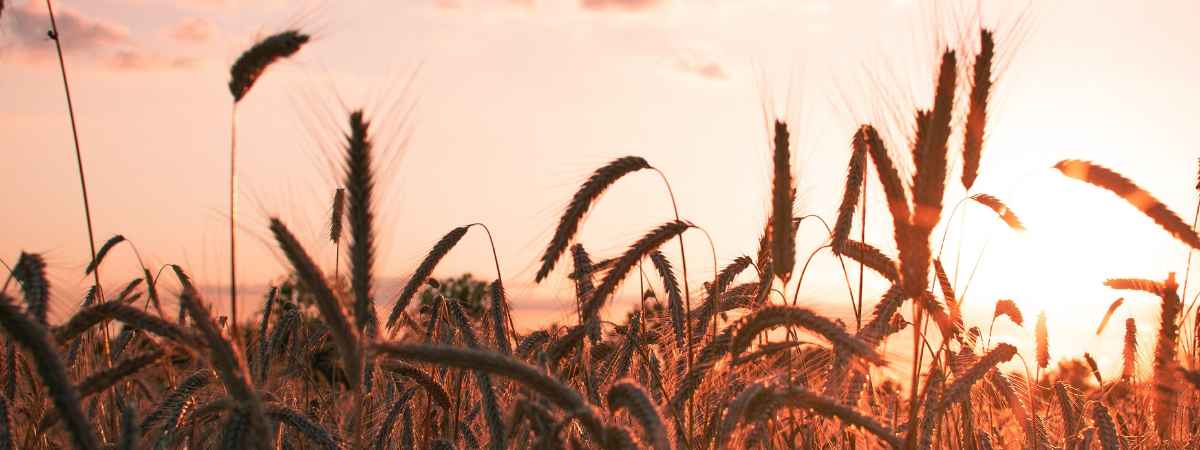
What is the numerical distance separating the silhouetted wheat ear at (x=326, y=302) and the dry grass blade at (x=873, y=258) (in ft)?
7.80

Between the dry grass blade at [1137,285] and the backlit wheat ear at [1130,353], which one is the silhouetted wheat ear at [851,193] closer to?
the dry grass blade at [1137,285]

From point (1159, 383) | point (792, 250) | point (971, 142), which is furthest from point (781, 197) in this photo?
point (1159, 383)

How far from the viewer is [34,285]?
247 cm

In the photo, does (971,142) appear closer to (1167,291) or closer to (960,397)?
(960,397)

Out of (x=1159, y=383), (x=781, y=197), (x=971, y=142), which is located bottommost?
(x=1159, y=383)

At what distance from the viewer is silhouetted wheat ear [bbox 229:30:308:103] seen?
7.41ft

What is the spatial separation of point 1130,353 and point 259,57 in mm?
6092

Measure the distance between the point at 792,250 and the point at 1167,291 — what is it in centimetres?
287

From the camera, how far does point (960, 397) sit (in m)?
3.04

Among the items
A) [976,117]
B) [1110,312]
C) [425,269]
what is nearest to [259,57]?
[425,269]

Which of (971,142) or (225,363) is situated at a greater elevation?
(971,142)

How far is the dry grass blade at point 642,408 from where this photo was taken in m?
1.94

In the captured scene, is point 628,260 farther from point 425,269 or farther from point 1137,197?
point 1137,197

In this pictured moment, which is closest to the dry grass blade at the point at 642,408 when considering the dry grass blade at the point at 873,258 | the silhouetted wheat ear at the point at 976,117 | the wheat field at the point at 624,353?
the wheat field at the point at 624,353
